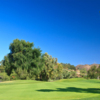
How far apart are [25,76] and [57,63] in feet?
44.7

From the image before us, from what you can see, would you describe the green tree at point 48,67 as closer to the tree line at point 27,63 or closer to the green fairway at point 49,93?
the tree line at point 27,63

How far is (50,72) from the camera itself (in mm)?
42719

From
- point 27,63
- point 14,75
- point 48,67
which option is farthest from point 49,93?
point 48,67

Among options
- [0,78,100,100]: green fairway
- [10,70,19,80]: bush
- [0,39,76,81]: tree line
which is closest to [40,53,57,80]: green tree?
[0,39,76,81]: tree line

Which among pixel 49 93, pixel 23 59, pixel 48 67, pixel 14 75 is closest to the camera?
pixel 49 93

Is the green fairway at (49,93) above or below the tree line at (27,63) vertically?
below

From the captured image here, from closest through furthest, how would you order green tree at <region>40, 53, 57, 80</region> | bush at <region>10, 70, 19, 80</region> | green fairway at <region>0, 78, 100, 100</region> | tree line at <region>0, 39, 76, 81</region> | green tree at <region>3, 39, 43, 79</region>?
green fairway at <region>0, 78, 100, 100</region>
bush at <region>10, 70, 19, 80</region>
tree line at <region>0, 39, 76, 81</region>
green tree at <region>3, 39, 43, 79</region>
green tree at <region>40, 53, 57, 80</region>

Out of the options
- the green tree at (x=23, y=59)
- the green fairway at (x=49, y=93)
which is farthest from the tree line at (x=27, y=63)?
the green fairway at (x=49, y=93)

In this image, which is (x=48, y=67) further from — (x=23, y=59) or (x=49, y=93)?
(x=49, y=93)

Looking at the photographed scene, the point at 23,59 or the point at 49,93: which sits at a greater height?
the point at 23,59

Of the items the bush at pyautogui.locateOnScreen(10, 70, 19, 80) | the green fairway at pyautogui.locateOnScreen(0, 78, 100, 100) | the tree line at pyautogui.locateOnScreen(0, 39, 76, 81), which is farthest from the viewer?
the tree line at pyautogui.locateOnScreen(0, 39, 76, 81)

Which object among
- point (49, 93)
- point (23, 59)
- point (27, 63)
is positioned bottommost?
point (49, 93)

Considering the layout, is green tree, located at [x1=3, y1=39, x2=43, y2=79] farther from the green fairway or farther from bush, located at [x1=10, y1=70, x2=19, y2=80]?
the green fairway

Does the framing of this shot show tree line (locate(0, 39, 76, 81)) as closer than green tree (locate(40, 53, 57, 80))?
Yes
